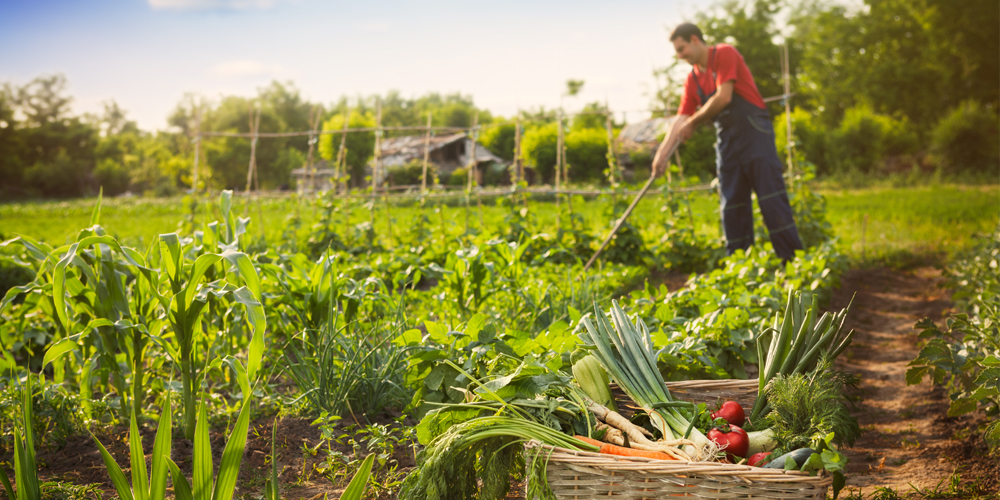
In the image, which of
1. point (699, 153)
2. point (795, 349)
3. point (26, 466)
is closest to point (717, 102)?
point (795, 349)

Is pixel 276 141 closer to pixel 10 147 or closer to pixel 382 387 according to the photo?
pixel 10 147

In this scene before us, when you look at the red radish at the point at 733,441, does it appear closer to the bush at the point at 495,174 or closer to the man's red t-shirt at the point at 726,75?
the man's red t-shirt at the point at 726,75

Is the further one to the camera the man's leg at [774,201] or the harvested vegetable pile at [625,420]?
the man's leg at [774,201]

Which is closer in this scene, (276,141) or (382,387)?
(382,387)

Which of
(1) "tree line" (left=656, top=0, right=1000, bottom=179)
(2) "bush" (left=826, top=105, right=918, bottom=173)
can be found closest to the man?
(1) "tree line" (left=656, top=0, right=1000, bottom=179)

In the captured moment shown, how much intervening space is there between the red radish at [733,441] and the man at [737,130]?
311cm

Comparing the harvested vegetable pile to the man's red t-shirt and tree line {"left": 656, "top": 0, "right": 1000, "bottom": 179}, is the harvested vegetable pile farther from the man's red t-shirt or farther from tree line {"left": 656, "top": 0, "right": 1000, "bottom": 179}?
tree line {"left": 656, "top": 0, "right": 1000, "bottom": 179}

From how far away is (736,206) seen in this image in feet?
15.8

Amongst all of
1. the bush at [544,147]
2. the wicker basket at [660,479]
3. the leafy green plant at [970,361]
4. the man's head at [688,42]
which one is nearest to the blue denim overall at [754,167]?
the man's head at [688,42]

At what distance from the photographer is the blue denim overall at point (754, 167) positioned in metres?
4.58

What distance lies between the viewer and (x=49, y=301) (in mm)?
2262

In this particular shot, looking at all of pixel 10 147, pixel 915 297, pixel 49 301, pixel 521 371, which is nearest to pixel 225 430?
pixel 49 301

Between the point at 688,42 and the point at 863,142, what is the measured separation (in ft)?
62.2

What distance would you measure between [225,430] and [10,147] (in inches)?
2301
